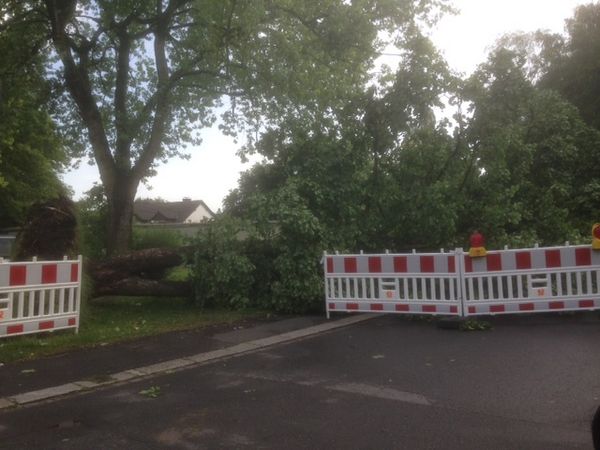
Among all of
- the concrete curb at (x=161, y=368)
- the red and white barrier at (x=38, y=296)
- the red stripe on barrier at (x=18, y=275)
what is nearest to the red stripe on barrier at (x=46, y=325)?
the red and white barrier at (x=38, y=296)

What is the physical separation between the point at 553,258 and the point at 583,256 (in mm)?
446

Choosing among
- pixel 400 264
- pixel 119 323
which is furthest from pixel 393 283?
pixel 119 323

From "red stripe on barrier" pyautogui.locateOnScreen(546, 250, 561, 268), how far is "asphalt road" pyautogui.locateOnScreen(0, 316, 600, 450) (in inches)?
58.1

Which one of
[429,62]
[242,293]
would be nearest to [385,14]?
[429,62]

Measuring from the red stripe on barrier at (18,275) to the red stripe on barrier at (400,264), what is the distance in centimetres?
565

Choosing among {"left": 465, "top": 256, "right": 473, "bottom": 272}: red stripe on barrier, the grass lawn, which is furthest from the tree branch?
{"left": 465, "top": 256, "right": 473, "bottom": 272}: red stripe on barrier

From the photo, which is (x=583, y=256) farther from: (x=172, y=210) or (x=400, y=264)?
(x=172, y=210)

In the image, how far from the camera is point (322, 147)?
12008 mm

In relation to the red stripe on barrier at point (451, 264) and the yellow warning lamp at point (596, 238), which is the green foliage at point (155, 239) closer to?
the red stripe on barrier at point (451, 264)

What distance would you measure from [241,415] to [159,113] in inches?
504

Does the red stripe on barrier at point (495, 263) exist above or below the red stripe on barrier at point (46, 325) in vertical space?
above

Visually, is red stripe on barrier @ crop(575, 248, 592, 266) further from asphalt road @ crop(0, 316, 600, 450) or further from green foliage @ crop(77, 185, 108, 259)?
green foliage @ crop(77, 185, 108, 259)

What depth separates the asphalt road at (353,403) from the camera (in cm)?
445

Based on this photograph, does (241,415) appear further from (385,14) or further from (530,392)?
(385,14)
